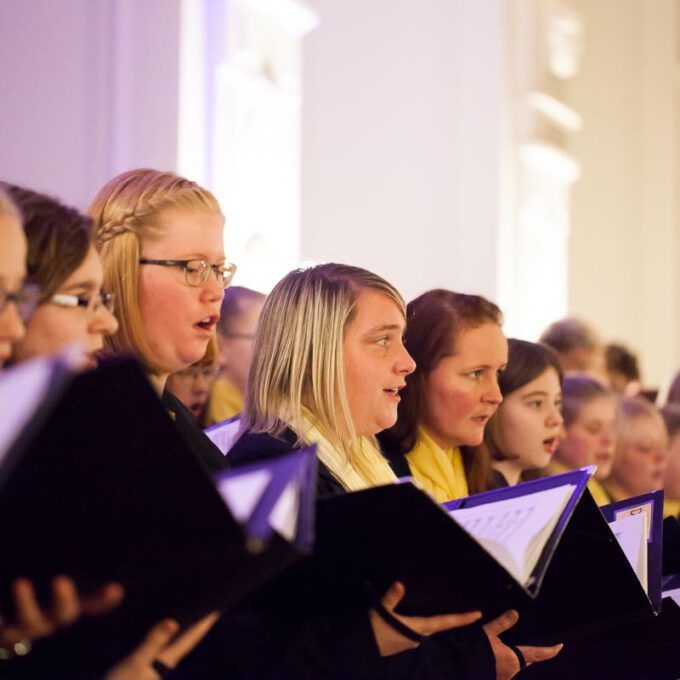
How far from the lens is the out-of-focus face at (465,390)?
3928 mm

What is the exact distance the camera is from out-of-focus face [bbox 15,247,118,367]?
2.34 metres

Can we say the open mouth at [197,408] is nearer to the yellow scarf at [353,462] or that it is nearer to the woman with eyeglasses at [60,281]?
the yellow scarf at [353,462]

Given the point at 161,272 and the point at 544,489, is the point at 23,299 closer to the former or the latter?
the point at 161,272

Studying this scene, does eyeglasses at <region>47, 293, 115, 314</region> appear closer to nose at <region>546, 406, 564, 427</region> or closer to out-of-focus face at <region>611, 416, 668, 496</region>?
nose at <region>546, 406, 564, 427</region>

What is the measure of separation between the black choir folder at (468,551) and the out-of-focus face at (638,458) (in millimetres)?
2968

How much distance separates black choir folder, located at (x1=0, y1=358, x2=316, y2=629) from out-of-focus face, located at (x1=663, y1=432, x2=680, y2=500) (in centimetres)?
427

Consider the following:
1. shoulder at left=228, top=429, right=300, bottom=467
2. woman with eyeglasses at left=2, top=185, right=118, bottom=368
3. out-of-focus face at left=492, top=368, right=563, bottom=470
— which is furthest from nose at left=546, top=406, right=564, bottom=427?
woman with eyeglasses at left=2, top=185, right=118, bottom=368

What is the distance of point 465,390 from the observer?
3.94m

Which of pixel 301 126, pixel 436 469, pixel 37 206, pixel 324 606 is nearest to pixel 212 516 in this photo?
pixel 324 606

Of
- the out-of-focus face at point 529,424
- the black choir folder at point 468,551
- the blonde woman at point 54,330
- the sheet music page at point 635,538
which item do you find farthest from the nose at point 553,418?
the blonde woman at point 54,330

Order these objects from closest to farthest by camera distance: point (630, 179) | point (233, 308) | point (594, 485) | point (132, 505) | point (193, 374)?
point (132, 505)
point (193, 374)
point (233, 308)
point (594, 485)
point (630, 179)

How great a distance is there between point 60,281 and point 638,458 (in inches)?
148

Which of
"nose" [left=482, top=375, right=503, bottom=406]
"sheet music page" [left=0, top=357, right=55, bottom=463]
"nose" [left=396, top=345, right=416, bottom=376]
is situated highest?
"sheet music page" [left=0, top=357, right=55, bottom=463]

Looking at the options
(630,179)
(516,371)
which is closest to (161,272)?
(516,371)
